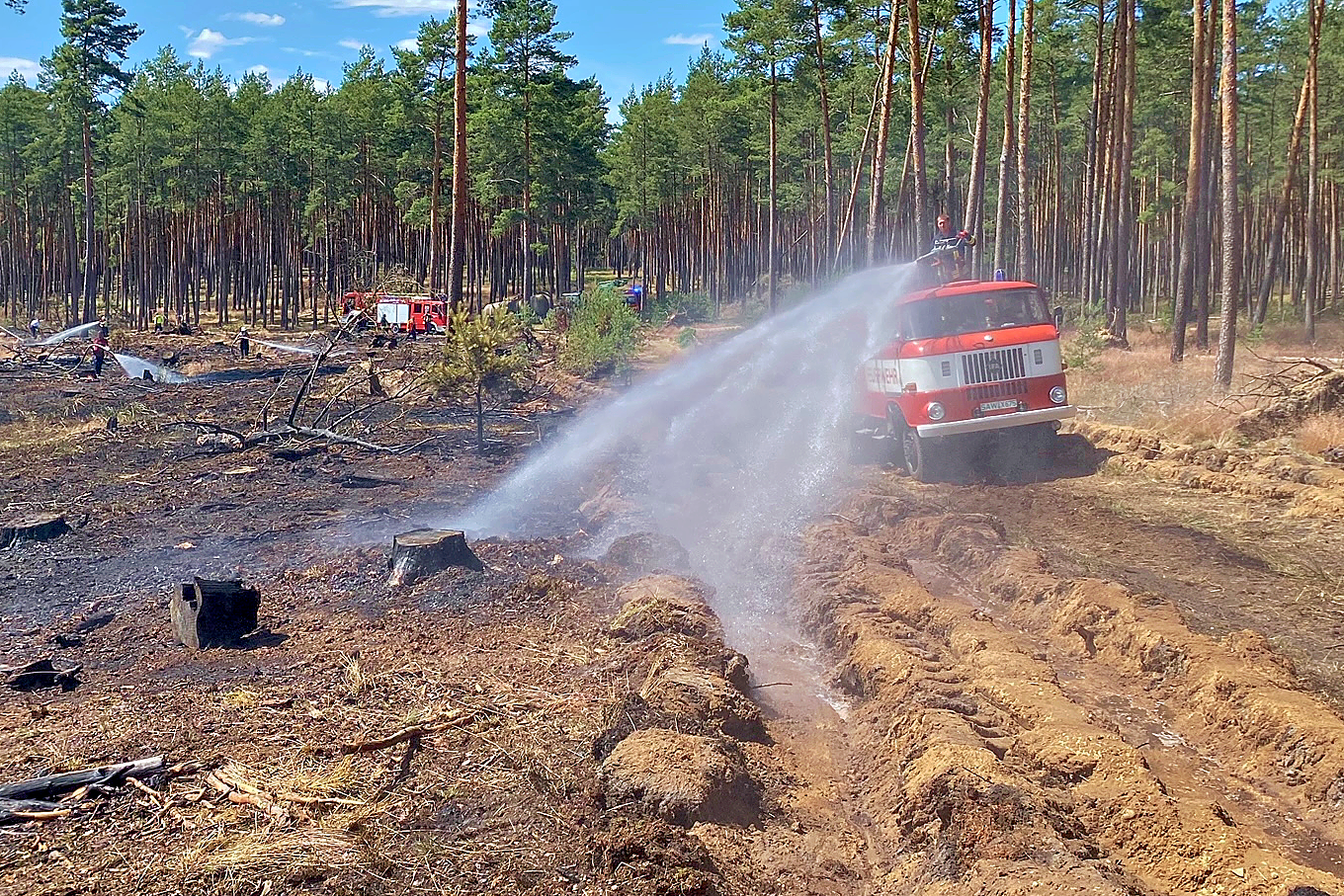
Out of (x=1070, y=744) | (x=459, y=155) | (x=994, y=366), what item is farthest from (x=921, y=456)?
(x=459, y=155)

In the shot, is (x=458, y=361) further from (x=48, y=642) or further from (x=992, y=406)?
(x=48, y=642)

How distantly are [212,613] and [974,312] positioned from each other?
1104 cm

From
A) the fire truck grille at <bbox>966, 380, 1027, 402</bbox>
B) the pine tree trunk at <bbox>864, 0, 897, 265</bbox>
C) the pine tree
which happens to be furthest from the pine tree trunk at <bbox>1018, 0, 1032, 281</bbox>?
the pine tree

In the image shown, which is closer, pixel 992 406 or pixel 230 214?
pixel 992 406

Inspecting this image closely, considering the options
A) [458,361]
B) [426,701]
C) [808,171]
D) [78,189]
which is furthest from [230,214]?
[426,701]

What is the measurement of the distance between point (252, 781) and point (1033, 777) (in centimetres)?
441

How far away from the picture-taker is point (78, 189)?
65.3m

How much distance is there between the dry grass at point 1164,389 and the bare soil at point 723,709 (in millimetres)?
2234

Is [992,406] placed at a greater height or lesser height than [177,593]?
greater

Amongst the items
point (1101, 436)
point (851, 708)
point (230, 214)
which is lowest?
point (851, 708)

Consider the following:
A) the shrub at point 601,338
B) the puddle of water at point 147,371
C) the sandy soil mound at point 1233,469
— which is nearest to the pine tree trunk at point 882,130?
the shrub at point 601,338

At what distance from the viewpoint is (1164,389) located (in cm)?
2083

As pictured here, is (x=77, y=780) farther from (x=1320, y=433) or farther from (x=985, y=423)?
(x=1320, y=433)

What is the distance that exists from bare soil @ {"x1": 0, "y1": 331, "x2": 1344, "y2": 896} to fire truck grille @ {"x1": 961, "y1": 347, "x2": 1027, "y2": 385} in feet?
5.92
